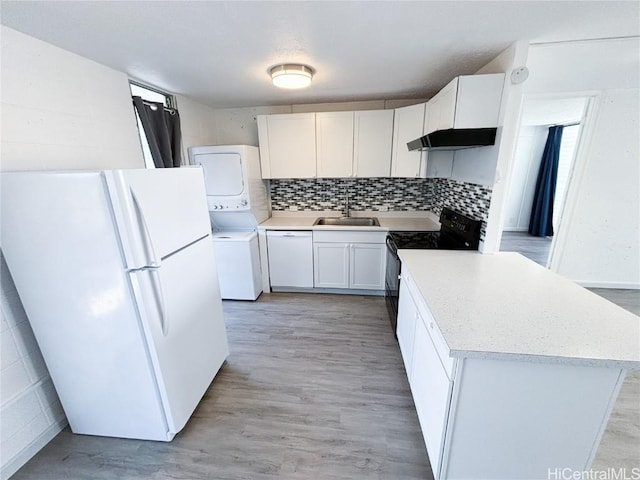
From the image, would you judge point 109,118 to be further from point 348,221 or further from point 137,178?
point 348,221

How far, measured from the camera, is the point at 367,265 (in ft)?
10.1

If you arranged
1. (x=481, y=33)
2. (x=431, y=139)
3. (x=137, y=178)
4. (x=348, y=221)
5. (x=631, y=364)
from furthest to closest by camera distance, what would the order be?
1. (x=348, y=221)
2. (x=431, y=139)
3. (x=481, y=33)
4. (x=137, y=178)
5. (x=631, y=364)

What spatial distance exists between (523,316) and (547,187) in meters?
5.43

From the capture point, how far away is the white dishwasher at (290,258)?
3.13 metres

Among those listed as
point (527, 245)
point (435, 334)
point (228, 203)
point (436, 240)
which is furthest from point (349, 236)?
point (527, 245)

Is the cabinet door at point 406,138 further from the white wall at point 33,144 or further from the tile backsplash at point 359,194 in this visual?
the white wall at point 33,144

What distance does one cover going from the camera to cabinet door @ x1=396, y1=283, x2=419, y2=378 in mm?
1744

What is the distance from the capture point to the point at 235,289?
10.2ft

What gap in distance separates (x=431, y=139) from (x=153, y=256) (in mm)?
1939

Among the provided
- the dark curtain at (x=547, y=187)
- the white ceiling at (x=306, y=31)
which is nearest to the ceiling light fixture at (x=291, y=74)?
the white ceiling at (x=306, y=31)

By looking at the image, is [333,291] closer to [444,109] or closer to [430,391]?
[430,391]

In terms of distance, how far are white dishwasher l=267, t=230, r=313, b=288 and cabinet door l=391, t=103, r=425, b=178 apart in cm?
129

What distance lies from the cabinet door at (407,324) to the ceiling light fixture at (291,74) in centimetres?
179

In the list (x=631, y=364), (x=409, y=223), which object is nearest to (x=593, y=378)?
(x=631, y=364)
